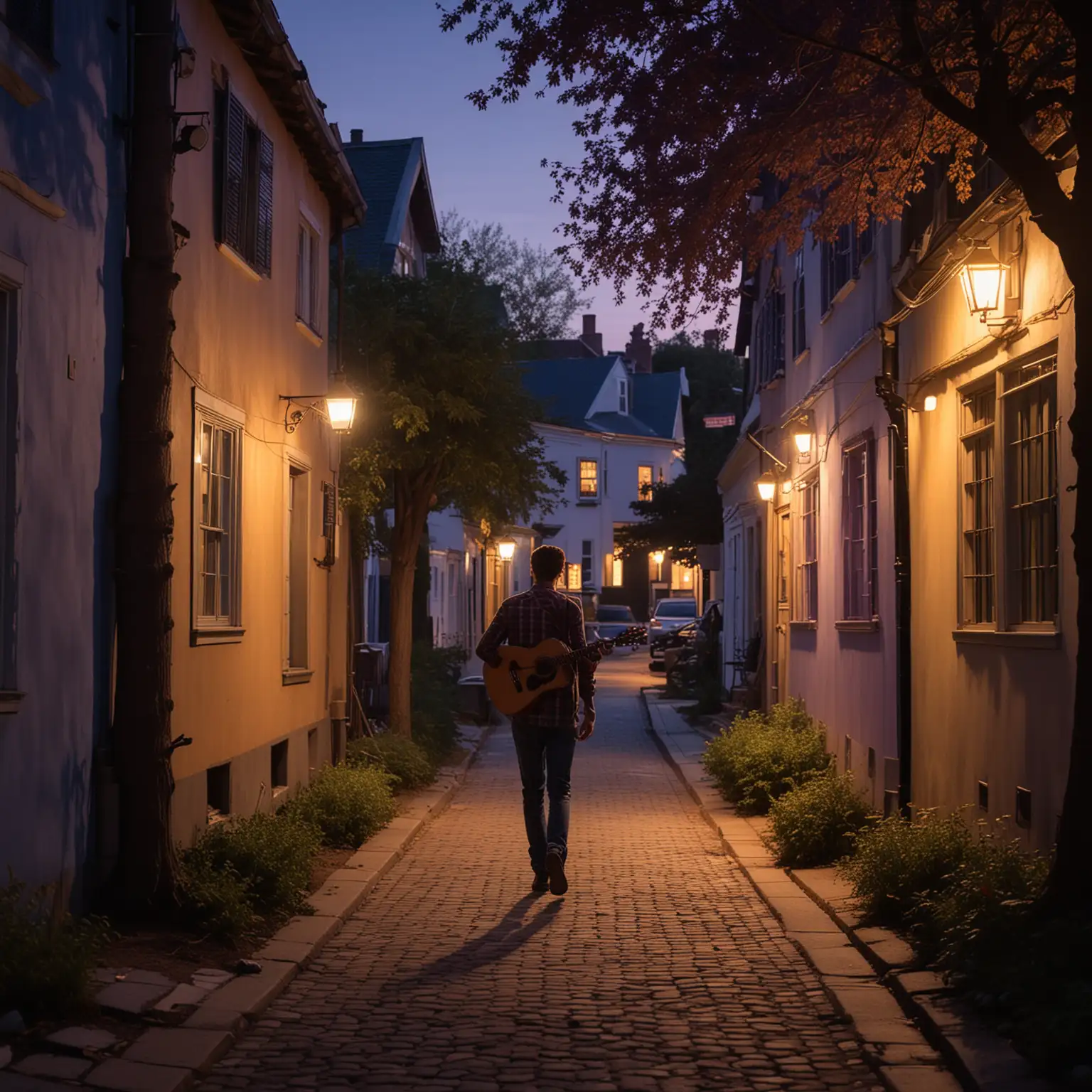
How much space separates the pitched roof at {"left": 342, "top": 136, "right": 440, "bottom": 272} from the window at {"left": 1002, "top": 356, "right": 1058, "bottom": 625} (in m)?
17.7

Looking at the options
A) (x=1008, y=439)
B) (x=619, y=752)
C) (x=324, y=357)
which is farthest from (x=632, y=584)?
(x=1008, y=439)

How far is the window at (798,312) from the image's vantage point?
1798 cm

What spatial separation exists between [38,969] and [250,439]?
6.19 metres

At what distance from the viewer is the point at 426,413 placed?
18172 millimetres

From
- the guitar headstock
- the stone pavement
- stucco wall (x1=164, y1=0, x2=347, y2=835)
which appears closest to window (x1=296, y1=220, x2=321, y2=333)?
stucco wall (x1=164, y1=0, x2=347, y2=835)

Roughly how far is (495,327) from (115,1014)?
1323cm

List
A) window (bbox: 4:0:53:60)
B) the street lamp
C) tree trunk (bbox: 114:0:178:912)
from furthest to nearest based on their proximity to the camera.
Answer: the street lamp → tree trunk (bbox: 114:0:178:912) → window (bbox: 4:0:53:60)

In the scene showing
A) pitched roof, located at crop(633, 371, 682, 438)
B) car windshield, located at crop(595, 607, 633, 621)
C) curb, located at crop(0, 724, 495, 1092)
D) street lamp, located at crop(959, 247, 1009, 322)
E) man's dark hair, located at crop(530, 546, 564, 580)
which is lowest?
curb, located at crop(0, 724, 495, 1092)

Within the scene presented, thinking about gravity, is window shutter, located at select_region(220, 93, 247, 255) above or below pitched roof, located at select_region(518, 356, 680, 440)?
below

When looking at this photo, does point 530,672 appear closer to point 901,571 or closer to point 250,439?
point 901,571

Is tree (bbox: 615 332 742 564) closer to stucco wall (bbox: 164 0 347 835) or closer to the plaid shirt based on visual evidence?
stucco wall (bbox: 164 0 347 835)

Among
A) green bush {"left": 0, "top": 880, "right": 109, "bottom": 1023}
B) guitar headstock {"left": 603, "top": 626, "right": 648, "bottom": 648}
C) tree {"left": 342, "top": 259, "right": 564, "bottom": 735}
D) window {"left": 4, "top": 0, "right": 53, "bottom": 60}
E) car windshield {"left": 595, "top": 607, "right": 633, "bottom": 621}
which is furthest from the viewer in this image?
car windshield {"left": 595, "top": 607, "right": 633, "bottom": 621}

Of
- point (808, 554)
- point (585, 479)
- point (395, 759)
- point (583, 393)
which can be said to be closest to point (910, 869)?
point (395, 759)

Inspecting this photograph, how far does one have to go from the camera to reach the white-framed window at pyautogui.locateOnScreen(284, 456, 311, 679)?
1450 centimetres
